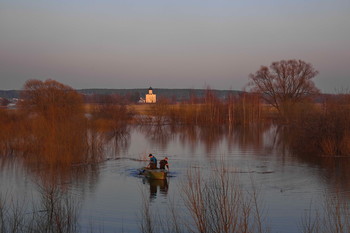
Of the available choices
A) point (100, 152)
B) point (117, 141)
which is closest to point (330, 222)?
point (100, 152)

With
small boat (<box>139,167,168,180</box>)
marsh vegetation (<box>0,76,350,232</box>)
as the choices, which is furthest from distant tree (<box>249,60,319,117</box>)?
Answer: small boat (<box>139,167,168,180</box>)

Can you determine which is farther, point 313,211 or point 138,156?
point 138,156

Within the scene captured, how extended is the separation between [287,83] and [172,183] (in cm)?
4679

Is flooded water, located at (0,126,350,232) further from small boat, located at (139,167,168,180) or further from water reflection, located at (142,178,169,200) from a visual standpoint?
small boat, located at (139,167,168,180)

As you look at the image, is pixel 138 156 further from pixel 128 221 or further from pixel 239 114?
pixel 239 114

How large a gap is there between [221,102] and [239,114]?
10.1 ft

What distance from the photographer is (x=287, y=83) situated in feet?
207

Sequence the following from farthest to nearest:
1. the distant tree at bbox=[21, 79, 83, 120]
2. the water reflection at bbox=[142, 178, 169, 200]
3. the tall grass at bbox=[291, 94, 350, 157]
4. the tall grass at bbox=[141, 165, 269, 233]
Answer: the distant tree at bbox=[21, 79, 83, 120]
the tall grass at bbox=[291, 94, 350, 157]
the water reflection at bbox=[142, 178, 169, 200]
the tall grass at bbox=[141, 165, 269, 233]

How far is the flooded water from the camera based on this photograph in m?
14.8

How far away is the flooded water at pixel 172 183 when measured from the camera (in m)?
14.8

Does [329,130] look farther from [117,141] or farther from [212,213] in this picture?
[212,213]

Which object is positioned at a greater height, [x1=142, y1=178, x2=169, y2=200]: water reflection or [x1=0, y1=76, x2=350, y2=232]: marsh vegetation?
[x1=0, y1=76, x2=350, y2=232]: marsh vegetation

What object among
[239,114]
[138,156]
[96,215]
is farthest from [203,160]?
[239,114]

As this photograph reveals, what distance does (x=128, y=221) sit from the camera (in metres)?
14.1
